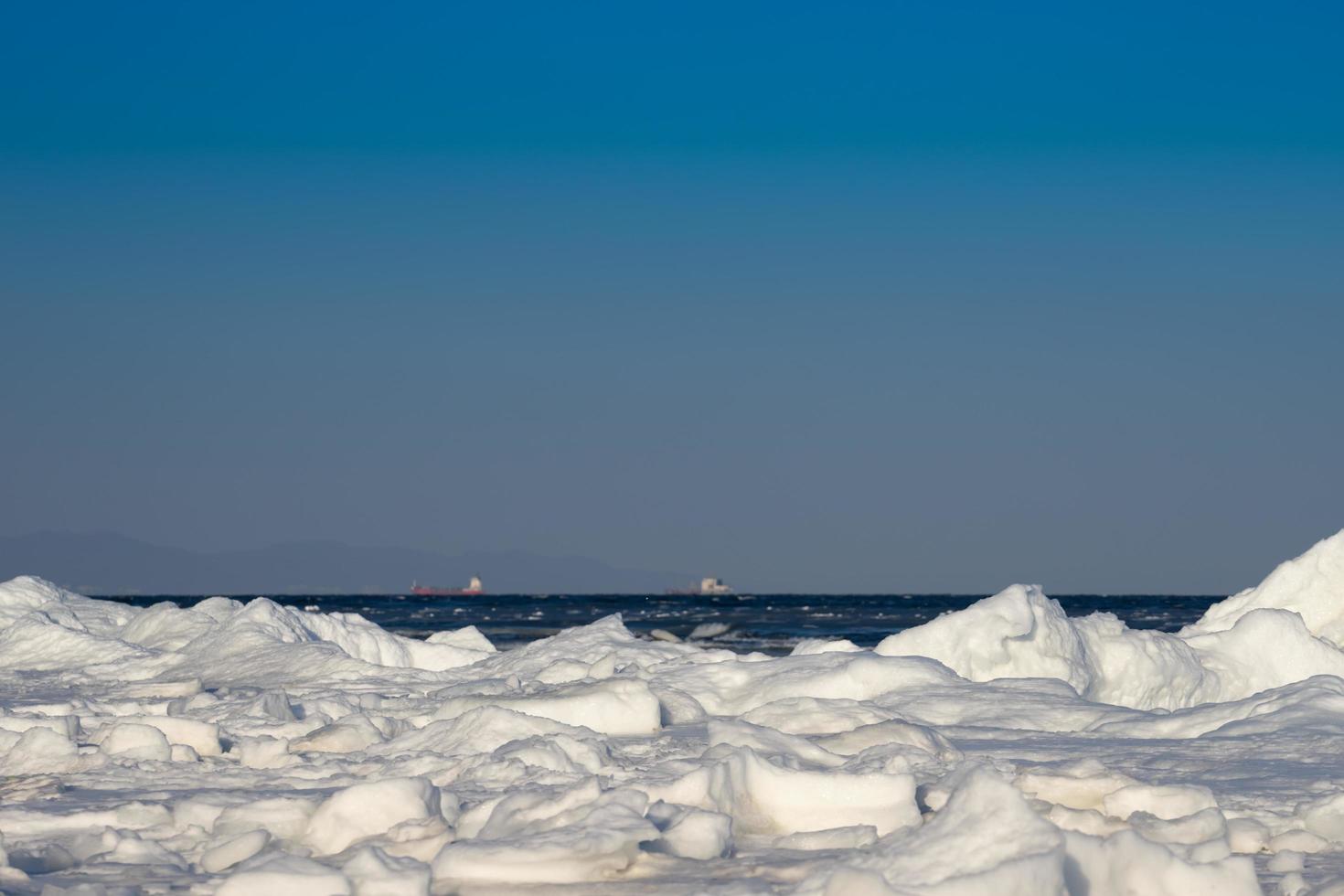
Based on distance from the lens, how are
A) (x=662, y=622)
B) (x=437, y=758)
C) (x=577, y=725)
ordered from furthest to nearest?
(x=662, y=622) < (x=577, y=725) < (x=437, y=758)

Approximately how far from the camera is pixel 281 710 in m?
9.18

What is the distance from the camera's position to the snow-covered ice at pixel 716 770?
174 inches

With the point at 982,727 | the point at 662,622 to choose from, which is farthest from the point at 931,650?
the point at 662,622

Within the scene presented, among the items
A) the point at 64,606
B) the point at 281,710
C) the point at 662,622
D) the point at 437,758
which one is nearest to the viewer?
the point at 437,758

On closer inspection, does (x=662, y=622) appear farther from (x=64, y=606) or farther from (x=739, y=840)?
(x=739, y=840)

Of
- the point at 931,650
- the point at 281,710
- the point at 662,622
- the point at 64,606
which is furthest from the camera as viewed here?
the point at 662,622

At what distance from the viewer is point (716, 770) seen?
544cm

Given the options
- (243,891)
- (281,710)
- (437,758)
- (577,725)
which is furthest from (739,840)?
(281,710)

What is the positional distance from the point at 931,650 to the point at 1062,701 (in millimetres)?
2434

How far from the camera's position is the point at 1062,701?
9672 mm

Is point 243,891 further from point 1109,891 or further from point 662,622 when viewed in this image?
point 662,622

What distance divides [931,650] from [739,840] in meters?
7.08

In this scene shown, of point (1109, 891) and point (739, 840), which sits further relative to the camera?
point (739, 840)

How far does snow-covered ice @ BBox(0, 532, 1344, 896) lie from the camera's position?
4430mm
